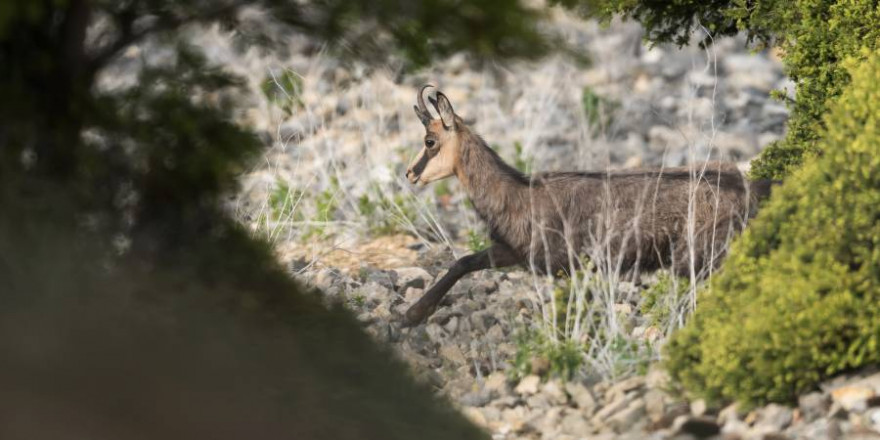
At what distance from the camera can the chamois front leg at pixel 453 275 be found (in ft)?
21.7

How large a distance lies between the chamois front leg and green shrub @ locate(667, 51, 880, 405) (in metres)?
1.86

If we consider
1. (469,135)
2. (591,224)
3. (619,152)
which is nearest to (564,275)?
(591,224)

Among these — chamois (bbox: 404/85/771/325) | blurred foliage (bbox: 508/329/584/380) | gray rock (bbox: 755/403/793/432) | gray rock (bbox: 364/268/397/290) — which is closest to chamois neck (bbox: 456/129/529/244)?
chamois (bbox: 404/85/771/325)

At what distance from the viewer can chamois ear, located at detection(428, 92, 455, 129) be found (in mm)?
6836

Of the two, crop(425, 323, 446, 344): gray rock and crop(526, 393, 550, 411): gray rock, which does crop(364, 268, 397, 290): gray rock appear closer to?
crop(425, 323, 446, 344): gray rock

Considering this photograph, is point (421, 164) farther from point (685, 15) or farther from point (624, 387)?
point (624, 387)

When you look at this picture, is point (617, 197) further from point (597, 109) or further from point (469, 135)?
point (597, 109)

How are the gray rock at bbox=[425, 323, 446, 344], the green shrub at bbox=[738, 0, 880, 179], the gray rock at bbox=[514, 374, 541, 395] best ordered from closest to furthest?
the gray rock at bbox=[514, 374, 541, 395]
the green shrub at bbox=[738, 0, 880, 179]
the gray rock at bbox=[425, 323, 446, 344]

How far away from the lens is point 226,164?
455 centimetres

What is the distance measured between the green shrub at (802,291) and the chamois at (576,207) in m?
1.43

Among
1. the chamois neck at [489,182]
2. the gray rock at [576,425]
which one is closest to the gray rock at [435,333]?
the chamois neck at [489,182]

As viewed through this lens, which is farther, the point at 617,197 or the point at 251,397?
the point at 617,197

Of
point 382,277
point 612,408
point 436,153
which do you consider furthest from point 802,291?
point 382,277

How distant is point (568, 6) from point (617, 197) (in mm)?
2233
